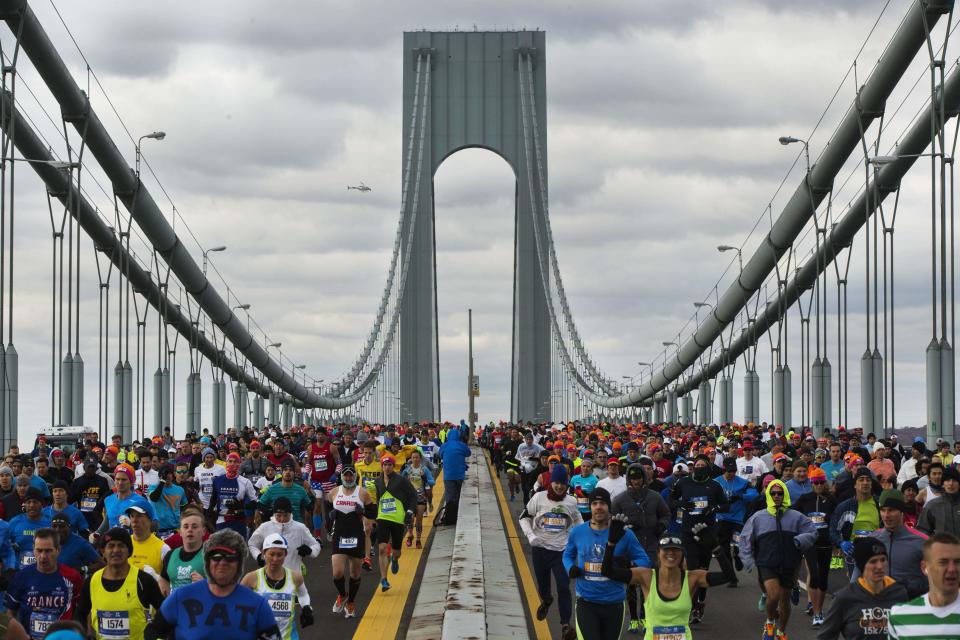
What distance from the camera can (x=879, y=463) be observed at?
1991 cm

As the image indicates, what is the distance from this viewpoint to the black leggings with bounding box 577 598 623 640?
1104 centimetres

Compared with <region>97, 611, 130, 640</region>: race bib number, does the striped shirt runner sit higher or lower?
higher

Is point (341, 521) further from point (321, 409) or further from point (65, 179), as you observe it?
point (321, 409)

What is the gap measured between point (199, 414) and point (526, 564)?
3662 centimetres

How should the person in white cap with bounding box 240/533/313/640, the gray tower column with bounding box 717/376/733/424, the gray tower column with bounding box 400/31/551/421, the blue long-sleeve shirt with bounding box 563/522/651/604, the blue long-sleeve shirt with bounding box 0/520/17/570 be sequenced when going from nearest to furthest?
the person in white cap with bounding box 240/533/313/640, the blue long-sleeve shirt with bounding box 563/522/651/604, the blue long-sleeve shirt with bounding box 0/520/17/570, the gray tower column with bounding box 717/376/733/424, the gray tower column with bounding box 400/31/551/421

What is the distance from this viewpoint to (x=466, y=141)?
114688 millimetres

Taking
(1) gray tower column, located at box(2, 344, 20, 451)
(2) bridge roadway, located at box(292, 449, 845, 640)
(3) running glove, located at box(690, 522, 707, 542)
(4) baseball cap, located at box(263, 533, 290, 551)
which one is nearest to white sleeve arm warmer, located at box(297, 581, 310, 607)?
(4) baseball cap, located at box(263, 533, 290, 551)

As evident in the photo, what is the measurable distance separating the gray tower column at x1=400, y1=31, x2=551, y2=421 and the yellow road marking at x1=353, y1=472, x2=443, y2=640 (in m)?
86.6

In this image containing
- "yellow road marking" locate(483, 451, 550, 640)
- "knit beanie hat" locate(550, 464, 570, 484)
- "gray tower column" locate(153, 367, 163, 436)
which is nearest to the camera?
"knit beanie hat" locate(550, 464, 570, 484)

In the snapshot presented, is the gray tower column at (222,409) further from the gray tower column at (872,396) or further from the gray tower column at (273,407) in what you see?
the gray tower column at (872,396)

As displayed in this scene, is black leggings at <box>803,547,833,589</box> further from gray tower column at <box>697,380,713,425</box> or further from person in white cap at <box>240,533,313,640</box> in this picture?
gray tower column at <box>697,380,713,425</box>

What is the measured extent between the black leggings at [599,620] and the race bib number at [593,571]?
0.17 m

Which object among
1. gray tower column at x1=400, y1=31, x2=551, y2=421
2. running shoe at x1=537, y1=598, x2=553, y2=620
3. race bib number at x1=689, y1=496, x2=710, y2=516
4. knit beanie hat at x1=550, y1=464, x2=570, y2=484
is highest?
gray tower column at x1=400, y1=31, x2=551, y2=421

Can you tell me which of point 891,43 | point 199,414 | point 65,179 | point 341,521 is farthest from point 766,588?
point 199,414
